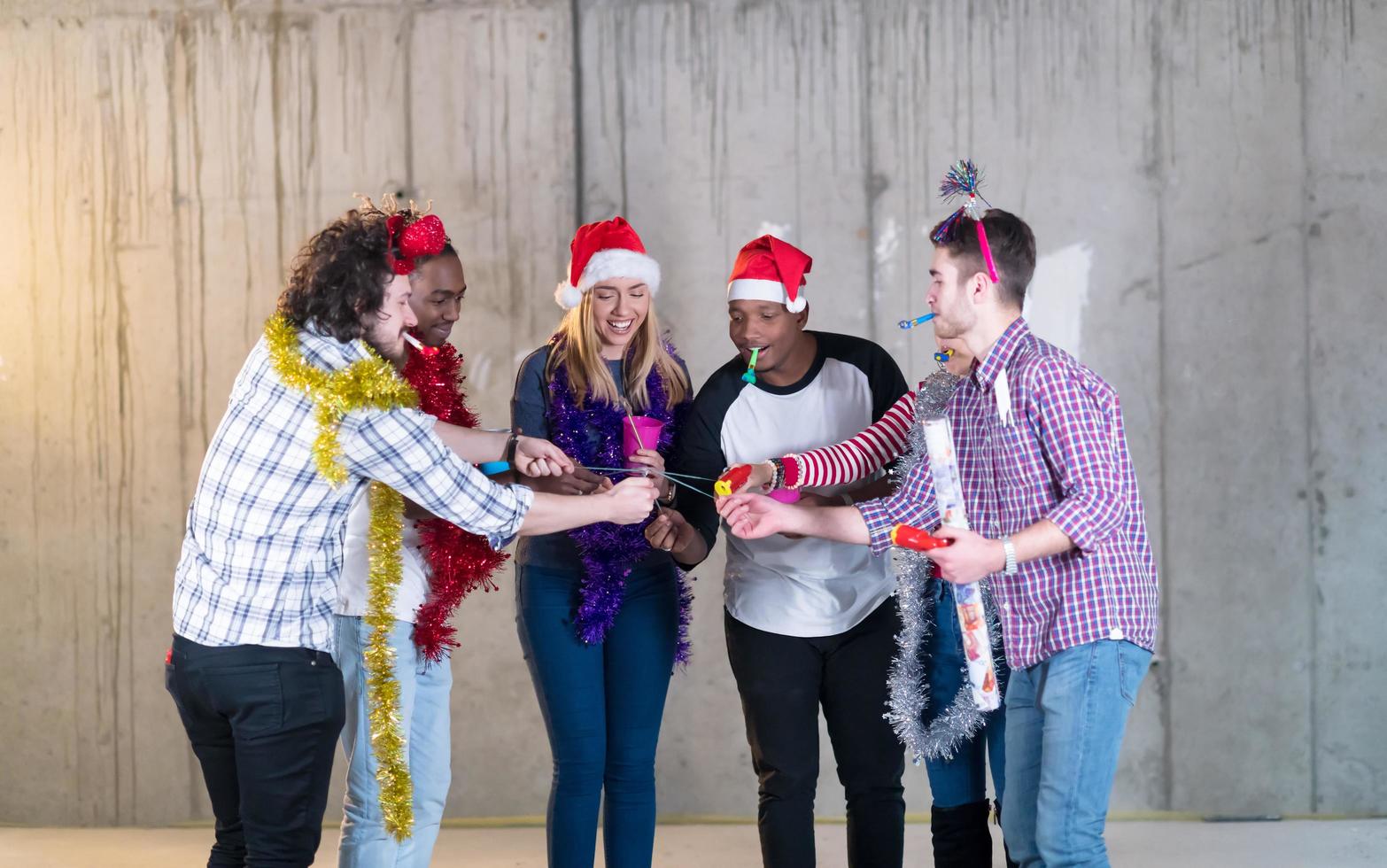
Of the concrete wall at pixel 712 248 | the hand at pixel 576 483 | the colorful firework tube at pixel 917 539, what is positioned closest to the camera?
the colorful firework tube at pixel 917 539

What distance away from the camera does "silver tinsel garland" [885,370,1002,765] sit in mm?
2510

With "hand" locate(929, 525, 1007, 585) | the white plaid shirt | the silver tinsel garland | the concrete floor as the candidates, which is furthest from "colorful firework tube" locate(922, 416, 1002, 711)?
the concrete floor

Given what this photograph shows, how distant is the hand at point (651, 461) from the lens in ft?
8.81

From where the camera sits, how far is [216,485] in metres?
2.05

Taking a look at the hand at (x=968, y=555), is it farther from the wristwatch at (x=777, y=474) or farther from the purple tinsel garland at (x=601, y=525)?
the purple tinsel garland at (x=601, y=525)

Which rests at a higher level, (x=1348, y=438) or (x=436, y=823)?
(x=1348, y=438)

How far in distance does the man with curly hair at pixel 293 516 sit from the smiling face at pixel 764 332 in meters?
0.79

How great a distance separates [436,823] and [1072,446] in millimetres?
1387

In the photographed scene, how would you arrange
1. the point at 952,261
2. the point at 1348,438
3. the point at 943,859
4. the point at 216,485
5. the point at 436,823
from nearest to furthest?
1. the point at 216,485
2. the point at 952,261
3. the point at 436,823
4. the point at 943,859
5. the point at 1348,438

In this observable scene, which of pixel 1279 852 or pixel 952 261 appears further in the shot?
pixel 1279 852

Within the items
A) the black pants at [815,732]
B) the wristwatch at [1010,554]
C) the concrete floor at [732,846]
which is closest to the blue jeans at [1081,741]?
the wristwatch at [1010,554]

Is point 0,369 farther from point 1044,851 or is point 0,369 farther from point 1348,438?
point 1348,438

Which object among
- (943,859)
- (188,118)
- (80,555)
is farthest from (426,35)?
Result: (943,859)

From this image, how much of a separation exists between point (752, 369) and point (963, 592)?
0.77 m
